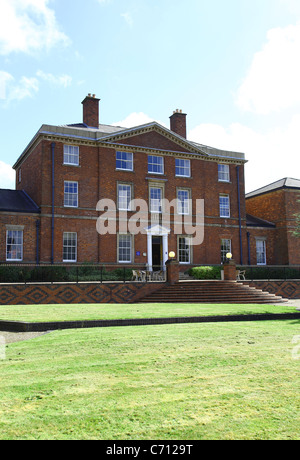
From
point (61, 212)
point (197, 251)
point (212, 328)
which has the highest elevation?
point (61, 212)

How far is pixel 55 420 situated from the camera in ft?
13.4

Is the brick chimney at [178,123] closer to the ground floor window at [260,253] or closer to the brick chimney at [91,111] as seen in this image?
the brick chimney at [91,111]

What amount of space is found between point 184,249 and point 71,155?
10728 millimetres

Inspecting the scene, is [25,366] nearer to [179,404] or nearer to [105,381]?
[105,381]

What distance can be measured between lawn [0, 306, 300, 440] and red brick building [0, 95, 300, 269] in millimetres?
19952

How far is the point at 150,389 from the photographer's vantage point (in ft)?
16.6

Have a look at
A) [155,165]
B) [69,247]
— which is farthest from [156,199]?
[69,247]

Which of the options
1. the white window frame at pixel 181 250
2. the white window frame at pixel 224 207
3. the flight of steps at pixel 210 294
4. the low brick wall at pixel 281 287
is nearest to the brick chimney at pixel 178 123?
the white window frame at pixel 224 207

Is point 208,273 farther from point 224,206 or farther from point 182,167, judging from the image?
point 182,167

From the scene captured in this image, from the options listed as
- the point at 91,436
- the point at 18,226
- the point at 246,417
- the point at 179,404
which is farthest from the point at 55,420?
the point at 18,226

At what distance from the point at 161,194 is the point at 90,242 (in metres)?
6.72

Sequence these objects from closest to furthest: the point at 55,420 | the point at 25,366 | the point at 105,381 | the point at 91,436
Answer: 1. the point at 91,436
2. the point at 55,420
3. the point at 105,381
4. the point at 25,366

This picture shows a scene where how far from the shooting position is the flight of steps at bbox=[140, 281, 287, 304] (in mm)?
21125

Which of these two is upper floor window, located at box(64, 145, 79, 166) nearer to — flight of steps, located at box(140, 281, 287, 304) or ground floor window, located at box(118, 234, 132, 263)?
ground floor window, located at box(118, 234, 132, 263)
